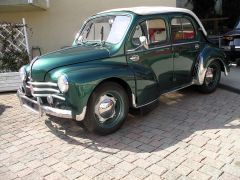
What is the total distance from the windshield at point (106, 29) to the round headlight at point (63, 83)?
1.22 m

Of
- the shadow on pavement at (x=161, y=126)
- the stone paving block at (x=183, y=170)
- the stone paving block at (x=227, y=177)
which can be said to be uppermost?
the shadow on pavement at (x=161, y=126)

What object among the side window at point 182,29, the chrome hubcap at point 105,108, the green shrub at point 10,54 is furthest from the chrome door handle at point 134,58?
the green shrub at point 10,54

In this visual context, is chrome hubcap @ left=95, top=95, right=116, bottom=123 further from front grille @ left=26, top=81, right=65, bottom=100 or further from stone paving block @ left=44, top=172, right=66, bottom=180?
stone paving block @ left=44, top=172, right=66, bottom=180

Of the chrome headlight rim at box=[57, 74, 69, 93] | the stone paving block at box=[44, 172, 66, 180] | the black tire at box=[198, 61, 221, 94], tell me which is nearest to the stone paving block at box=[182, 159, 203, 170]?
the stone paving block at box=[44, 172, 66, 180]

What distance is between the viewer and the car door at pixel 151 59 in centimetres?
520

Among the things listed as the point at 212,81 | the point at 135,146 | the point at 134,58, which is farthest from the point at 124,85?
the point at 212,81

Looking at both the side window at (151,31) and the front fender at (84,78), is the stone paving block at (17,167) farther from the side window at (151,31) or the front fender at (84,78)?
the side window at (151,31)

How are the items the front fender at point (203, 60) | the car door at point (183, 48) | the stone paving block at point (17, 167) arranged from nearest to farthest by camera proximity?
the stone paving block at point (17, 167), the car door at point (183, 48), the front fender at point (203, 60)

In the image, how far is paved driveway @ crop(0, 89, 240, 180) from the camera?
387 centimetres

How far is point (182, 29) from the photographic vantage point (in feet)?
20.2

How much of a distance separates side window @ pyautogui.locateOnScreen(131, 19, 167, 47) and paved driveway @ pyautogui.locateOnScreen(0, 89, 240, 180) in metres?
1.27

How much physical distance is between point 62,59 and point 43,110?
0.79m

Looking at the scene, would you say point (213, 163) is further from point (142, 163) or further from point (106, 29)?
point (106, 29)

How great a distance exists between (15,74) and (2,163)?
151 inches
